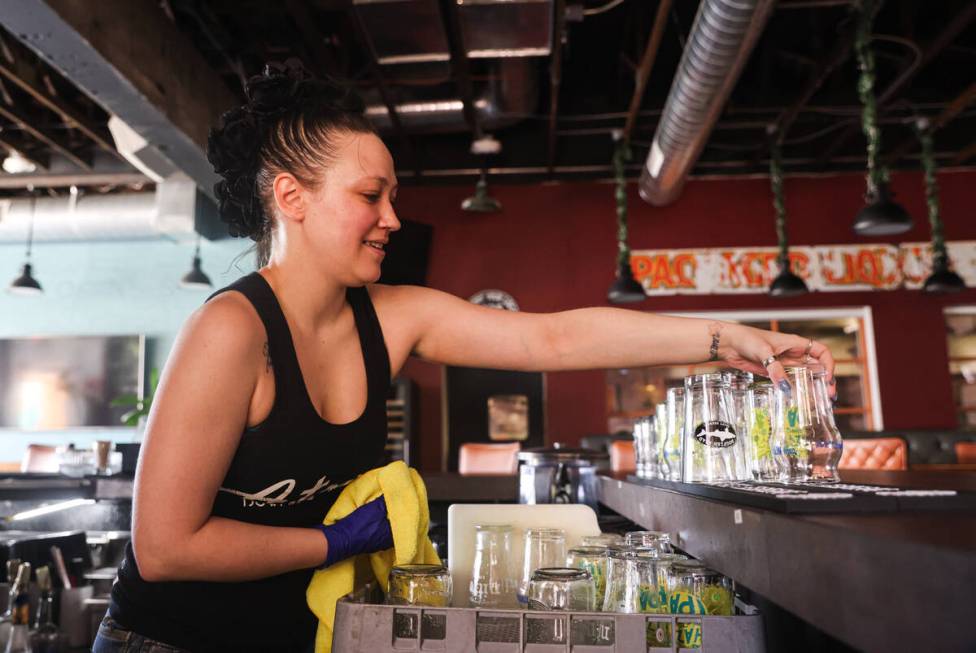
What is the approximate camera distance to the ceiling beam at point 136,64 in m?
3.22

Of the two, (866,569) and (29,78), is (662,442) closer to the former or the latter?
(866,569)

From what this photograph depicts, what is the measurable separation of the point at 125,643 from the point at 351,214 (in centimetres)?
66

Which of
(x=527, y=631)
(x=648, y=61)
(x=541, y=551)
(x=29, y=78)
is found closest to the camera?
(x=527, y=631)

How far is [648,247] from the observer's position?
6863mm

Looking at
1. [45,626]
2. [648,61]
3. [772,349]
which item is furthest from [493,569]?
[648,61]

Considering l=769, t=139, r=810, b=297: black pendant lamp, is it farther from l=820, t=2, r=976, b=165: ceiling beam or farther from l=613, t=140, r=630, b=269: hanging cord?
l=613, t=140, r=630, b=269: hanging cord

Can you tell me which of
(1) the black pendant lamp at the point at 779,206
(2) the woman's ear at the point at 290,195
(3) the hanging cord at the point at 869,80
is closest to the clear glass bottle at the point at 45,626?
(2) the woman's ear at the point at 290,195

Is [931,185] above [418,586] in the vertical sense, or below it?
above

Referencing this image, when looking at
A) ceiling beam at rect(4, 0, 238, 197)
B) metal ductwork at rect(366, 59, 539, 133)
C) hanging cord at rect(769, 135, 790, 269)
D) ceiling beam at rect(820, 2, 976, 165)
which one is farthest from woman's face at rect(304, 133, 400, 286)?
hanging cord at rect(769, 135, 790, 269)

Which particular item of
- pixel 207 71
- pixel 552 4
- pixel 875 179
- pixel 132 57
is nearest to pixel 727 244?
pixel 875 179

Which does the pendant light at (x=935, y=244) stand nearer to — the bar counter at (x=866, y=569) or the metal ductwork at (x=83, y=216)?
the bar counter at (x=866, y=569)

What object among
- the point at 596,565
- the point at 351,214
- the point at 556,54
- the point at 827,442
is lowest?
the point at 596,565

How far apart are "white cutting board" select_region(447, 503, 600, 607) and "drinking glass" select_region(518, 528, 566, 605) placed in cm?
6

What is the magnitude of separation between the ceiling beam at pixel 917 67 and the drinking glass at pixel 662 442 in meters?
4.05
